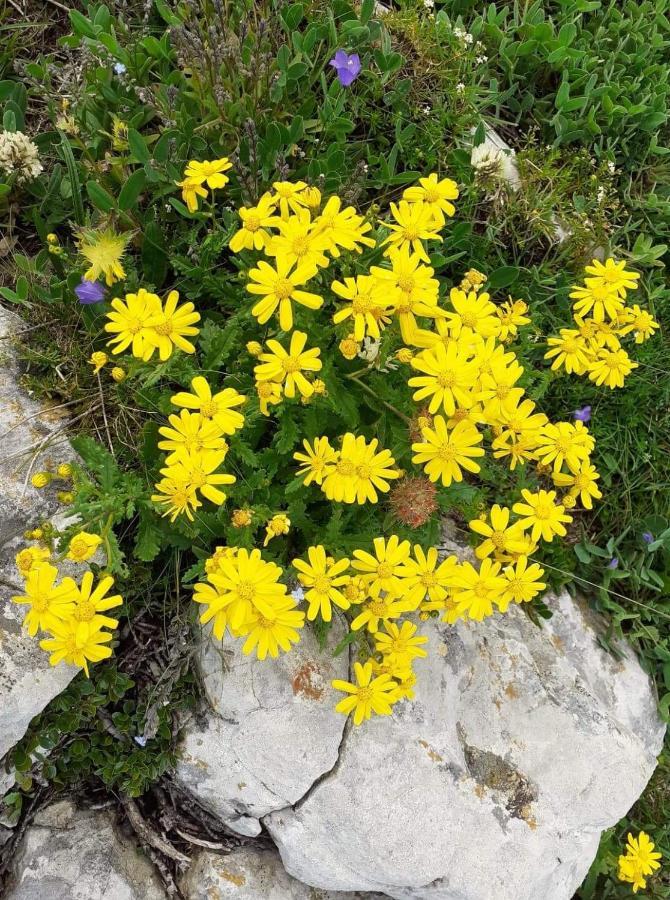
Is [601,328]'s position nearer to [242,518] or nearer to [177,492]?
[242,518]

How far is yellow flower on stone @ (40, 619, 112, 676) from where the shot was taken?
2.71 metres

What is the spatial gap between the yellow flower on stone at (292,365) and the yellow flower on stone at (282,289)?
0.08 m

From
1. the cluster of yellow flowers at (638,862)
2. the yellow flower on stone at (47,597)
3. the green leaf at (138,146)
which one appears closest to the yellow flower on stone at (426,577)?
the yellow flower on stone at (47,597)

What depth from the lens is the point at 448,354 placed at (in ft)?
9.50

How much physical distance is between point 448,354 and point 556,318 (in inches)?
68.6

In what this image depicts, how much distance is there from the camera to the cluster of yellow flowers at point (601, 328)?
3574 millimetres

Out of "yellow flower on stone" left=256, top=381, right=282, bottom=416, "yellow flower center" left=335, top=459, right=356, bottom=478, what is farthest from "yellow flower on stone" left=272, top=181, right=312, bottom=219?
"yellow flower center" left=335, top=459, right=356, bottom=478

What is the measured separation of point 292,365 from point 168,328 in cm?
54

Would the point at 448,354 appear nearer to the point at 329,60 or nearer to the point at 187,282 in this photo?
the point at 187,282

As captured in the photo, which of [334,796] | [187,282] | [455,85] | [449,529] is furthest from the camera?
[455,85]

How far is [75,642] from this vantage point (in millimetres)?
2758

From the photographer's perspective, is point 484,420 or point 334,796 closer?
point 484,420

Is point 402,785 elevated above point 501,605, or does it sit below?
below

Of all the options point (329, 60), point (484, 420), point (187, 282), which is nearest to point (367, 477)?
point (484, 420)
